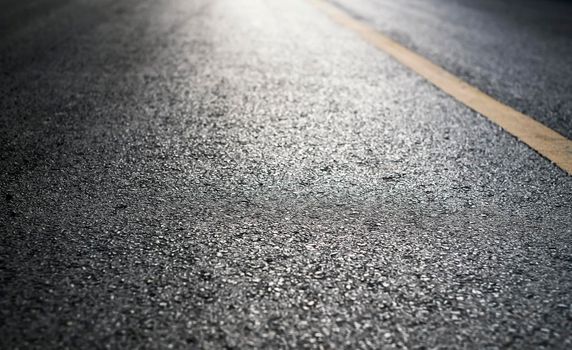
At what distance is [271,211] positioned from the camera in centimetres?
181

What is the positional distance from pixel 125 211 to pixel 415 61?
9.71ft

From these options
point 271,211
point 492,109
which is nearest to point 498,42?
point 492,109

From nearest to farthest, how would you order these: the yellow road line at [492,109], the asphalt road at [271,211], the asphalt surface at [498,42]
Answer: the asphalt road at [271,211], the yellow road line at [492,109], the asphalt surface at [498,42]

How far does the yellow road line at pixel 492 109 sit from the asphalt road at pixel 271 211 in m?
0.08

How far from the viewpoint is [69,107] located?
9.32 ft

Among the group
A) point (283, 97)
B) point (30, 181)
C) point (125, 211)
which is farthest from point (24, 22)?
point (125, 211)

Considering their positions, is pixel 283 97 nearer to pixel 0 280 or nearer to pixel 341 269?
pixel 341 269

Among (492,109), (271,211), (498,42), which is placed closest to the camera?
(271,211)

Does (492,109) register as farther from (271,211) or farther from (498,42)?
(498,42)

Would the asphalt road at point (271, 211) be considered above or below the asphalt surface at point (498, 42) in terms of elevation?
above

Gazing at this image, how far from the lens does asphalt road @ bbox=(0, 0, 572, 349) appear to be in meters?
1.28

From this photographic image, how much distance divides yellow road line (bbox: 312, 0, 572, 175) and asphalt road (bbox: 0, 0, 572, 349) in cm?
8

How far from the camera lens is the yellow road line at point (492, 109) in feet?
8.02

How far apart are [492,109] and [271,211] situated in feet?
5.59
